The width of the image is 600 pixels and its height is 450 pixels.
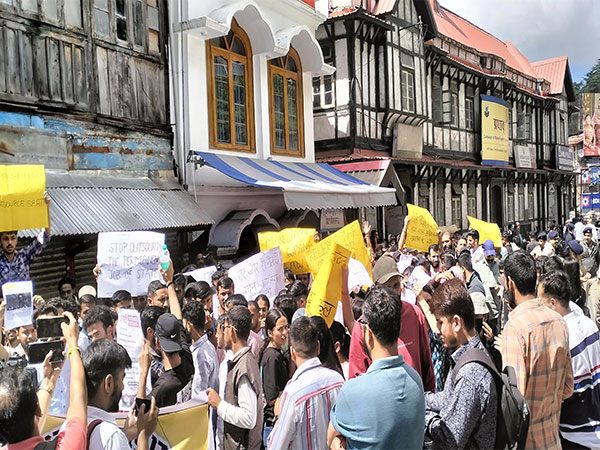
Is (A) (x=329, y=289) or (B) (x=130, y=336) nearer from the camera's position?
(B) (x=130, y=336)

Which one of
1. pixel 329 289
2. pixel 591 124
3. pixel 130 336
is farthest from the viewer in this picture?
pixel 591 124

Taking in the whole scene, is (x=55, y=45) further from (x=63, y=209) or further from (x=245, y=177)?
(x=245, y=177)

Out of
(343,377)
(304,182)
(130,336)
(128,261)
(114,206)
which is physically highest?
(304,182)

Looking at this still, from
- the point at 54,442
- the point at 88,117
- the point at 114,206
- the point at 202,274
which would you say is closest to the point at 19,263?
the point at 202,274

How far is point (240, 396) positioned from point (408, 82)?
17627 millimetres

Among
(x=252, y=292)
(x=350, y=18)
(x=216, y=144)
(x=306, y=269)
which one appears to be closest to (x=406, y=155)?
(x=350, y=18)

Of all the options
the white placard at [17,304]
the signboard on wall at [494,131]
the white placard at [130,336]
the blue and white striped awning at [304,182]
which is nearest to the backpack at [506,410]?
the white placard at [130,336]

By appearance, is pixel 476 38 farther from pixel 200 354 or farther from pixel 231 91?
pixel 200 354

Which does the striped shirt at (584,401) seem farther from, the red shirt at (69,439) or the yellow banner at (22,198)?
the yellow banner at (22,198)

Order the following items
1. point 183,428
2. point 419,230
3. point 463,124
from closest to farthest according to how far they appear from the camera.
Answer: point 183,428 → point 419,230 → point 463,124

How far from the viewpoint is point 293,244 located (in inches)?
329

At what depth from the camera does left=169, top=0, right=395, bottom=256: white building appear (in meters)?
12.0

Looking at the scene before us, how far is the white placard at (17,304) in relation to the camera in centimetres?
470

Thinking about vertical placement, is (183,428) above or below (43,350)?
below
